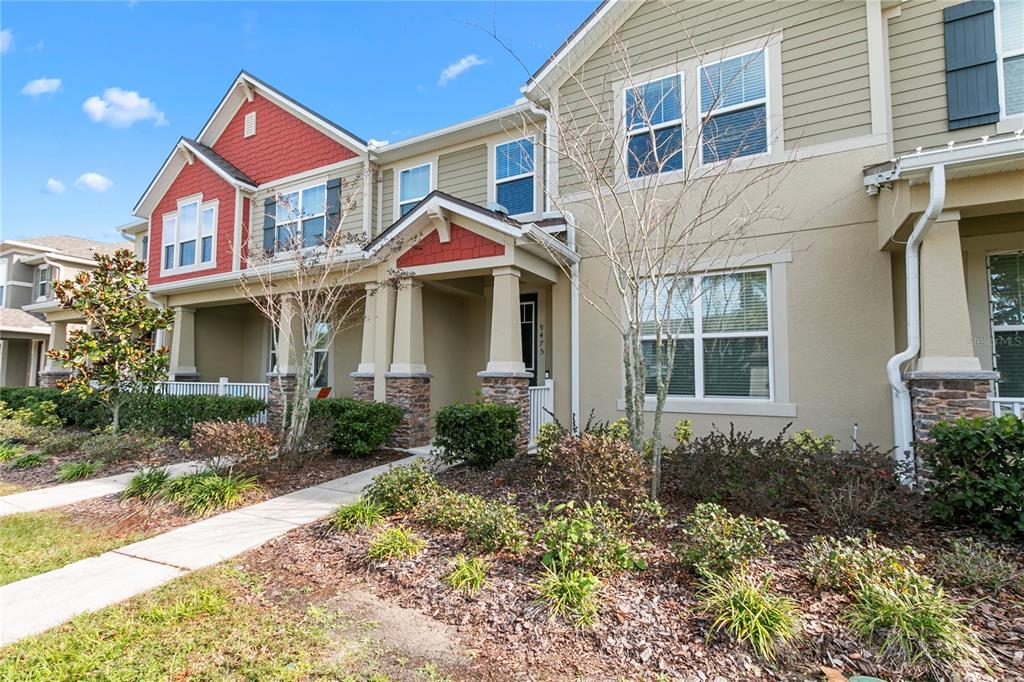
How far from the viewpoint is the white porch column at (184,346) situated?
45.1 ft

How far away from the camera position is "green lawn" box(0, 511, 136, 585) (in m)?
4.26

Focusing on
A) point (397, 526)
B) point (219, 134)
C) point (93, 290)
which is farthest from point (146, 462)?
point (219, 134)

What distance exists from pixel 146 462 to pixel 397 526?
6.43 m

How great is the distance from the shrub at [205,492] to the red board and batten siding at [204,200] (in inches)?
354

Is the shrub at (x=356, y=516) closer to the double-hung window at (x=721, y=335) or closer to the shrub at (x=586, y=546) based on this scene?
the shrub at (x=586, y=546)

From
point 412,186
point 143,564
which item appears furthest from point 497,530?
point 412,186

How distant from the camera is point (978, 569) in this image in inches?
136

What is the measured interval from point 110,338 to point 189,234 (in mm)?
5493

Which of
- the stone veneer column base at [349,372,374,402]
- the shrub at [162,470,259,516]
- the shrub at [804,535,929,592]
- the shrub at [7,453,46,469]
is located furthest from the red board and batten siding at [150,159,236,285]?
the shrub at [804,535,929,592]

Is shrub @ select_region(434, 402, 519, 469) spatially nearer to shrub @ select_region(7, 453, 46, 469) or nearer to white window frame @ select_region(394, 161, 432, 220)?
white window frame @ select_region(394, 161, 432, 220)

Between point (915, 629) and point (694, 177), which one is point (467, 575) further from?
point (694, 177)

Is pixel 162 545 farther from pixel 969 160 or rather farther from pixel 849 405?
pixel 969 160

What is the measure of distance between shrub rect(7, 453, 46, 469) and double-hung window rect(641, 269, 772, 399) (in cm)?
1075

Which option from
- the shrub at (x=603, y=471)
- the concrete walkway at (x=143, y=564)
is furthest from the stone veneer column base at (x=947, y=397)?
the concrete walkway at (x=143, y=564)
